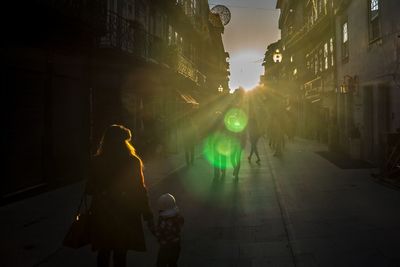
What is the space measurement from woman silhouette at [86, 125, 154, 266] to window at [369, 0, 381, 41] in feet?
39.8

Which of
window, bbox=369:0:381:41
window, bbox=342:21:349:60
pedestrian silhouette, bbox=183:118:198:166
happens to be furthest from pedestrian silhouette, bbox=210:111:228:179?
window, bbox=342:21:349:60

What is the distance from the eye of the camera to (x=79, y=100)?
460 inches

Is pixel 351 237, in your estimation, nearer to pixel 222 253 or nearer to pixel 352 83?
pixel 222 253

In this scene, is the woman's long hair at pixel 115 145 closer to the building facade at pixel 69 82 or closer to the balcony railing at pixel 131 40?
the building facade at pixel 69 82

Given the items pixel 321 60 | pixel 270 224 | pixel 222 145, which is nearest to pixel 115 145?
pixel 270 224

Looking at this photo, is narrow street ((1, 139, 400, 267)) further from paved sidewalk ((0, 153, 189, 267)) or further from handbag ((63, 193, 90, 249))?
handbag ((63, 193, 90, 249))

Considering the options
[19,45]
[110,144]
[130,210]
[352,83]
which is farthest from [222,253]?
[352,83]

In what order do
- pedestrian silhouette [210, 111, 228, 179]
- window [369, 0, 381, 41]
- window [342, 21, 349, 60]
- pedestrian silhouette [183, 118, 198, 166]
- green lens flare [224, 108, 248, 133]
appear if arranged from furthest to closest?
window [342, 21, 349, 60], pedestrian silhouette [183, 118, 198, 166], window [369, 0, 381, 41], green lens flare [224, 108, 248, 133], pedestrian silhouette [210, 111, 228, 179]

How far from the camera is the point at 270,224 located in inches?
263

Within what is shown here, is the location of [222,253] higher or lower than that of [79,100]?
lower

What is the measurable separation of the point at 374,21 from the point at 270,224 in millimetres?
10524

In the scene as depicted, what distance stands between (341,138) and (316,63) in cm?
959

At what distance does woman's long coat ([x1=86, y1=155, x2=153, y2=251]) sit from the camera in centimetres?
386

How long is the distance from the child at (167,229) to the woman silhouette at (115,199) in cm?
→ 15
